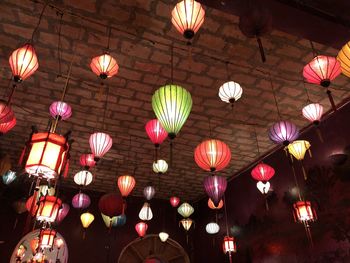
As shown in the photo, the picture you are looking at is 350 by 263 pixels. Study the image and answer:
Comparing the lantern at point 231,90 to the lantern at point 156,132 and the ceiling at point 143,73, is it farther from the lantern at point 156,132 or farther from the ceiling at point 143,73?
the lantern at point 156,132

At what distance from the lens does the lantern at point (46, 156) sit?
2375 millimetres

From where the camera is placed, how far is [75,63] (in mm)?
4367

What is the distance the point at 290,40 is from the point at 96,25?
2550 millimetres

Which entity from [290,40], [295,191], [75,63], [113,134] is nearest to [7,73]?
[75,63]

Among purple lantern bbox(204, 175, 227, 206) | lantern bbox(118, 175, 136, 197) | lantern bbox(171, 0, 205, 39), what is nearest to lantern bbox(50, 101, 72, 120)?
lantern bbox(118, 175, 136, 197)

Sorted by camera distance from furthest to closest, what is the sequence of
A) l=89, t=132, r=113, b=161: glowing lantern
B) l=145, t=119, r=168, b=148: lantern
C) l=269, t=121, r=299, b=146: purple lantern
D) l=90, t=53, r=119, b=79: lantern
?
l=89, t=132, r=113, b=161: glowing lantern
l=145, t=119, r=168, b=148: lantern
l=269, t=121, r=299, b=146: purple lantern
l=90, t=53, r=119, b=79: lantern

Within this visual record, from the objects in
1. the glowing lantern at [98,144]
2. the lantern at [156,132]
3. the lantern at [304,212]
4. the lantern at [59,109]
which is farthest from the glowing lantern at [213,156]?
the lantern at [59,109]

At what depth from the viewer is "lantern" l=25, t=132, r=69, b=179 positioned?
238 cm

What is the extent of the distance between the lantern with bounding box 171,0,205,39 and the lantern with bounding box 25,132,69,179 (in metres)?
1.55

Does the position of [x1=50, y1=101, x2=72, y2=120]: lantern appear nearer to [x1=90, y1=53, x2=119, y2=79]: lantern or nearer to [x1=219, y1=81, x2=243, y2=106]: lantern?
[x1=90, y1=53, x2=119, y2=79]: lantern

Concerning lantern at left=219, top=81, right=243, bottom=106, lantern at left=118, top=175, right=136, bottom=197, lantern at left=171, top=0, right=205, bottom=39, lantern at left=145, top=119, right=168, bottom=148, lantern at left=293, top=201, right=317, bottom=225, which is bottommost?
lantern at left=293, top=201, right=317, bottom=225

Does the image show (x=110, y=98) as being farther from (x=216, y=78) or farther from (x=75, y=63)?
(x=216, y=78)

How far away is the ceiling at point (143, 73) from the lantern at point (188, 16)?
0.22 m

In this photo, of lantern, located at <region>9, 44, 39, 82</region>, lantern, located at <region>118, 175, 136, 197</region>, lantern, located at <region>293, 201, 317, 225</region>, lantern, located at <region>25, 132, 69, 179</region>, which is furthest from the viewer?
lantern, located at <region>118, 175, 136, 197</region>
